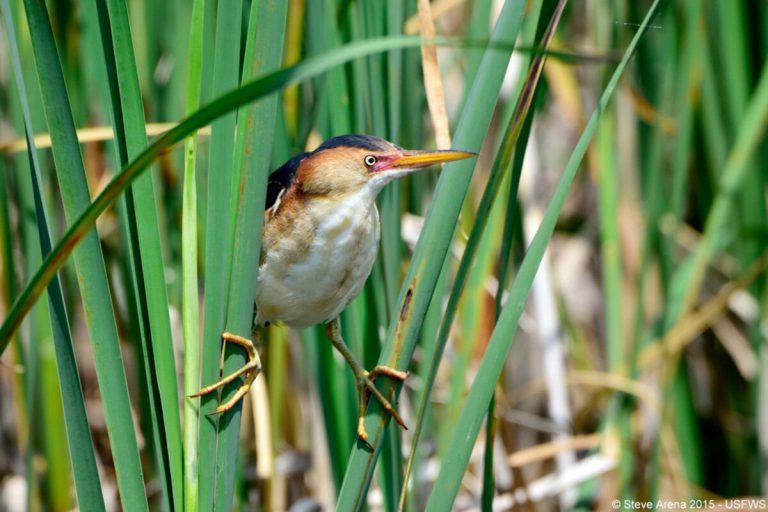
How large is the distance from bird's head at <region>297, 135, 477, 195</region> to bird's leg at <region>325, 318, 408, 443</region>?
0.21 metres

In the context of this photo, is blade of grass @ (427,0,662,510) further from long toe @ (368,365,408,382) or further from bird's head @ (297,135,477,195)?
bird's head @ (297,135,477,195)

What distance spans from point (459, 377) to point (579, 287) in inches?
47.5

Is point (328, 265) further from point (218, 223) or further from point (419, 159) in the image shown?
point (218, 223)

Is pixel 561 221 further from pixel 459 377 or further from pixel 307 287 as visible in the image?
pixel 307 287

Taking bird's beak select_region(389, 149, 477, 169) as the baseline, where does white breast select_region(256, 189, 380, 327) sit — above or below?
below

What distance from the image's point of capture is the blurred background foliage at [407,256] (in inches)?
31.4

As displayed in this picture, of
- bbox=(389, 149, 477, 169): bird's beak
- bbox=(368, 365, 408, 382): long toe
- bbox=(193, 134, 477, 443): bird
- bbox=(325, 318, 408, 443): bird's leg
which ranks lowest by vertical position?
bbox=(325, 318, 408, 443): bird's leg

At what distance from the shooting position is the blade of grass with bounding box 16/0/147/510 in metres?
0.73

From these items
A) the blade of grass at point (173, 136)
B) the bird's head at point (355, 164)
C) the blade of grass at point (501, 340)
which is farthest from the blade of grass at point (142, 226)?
the bird's head at point (355, 164)

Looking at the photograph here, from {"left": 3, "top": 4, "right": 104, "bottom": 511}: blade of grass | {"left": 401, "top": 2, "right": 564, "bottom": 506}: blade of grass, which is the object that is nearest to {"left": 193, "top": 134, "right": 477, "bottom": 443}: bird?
{"left": 401, "top": 2, "right": 564, "bottom": 506}: blade of grass

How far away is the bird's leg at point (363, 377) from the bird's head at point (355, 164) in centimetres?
21

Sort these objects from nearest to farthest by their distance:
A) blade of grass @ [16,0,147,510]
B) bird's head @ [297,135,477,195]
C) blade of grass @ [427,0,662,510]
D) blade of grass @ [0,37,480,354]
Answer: blade of grass @ [0,37,480,354] → blade of grass @ [16,0,147,510] → blade of grass @ [427,0,662,510] → bird's head @ [297,135,477,195]

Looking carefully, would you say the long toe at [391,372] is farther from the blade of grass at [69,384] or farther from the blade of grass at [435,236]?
the blade of grass at [69,384]

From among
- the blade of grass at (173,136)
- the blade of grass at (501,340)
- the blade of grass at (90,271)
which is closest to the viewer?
the blade of grass at (173,136)
